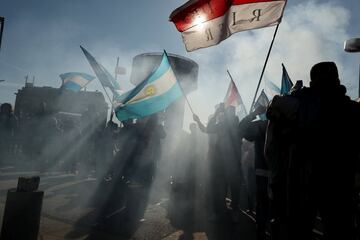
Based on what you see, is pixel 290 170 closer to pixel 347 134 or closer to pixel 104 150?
pixel 347 134

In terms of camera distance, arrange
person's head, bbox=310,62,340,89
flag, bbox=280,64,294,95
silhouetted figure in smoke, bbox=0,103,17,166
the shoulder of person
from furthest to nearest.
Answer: silhouetted figure in smoke, bbox=0,103,17,166 → flag, bbox=280,64,294,95 → person's head, bbox=310,62,340,89 → the shoulder of person

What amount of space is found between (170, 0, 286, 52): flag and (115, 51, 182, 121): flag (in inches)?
48.0

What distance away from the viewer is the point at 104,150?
10.5 m

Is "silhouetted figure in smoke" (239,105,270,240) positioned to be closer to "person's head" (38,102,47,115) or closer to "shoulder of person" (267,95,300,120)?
"shoulder of person" (267,95,300,120)

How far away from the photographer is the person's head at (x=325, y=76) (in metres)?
2.70

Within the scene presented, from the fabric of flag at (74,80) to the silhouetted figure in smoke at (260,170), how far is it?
9614 millimetres

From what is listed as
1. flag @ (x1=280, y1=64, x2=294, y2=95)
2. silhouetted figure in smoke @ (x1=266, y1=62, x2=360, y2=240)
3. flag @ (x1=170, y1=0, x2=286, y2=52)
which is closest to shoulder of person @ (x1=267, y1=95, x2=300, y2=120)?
silhouetted figure in smoke @ (x1=266, y1=62, x2=360, y2=240)

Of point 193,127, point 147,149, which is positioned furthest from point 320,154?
point 193,127

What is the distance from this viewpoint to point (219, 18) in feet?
17.6

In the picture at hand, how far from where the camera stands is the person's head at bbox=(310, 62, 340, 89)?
8.86 feet

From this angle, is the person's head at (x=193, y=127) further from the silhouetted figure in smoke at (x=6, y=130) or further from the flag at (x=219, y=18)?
the silhouetted figure in smoke at (x=6, y=130)

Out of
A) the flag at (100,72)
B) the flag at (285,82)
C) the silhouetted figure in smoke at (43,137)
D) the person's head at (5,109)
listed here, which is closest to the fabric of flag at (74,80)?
the silhouetted figure in smoke at (43,137)

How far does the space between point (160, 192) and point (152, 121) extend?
6.51ft

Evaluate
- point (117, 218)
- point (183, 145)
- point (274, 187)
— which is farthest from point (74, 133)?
point (274, 187)
